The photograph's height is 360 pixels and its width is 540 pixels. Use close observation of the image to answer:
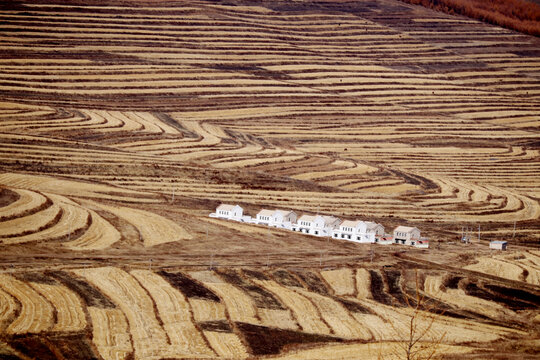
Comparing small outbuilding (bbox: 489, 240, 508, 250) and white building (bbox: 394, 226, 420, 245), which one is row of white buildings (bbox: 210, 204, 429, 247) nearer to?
white building (bbox: 394, 226, 420, 245)

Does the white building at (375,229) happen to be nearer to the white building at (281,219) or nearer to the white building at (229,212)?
the white building at (281,219)

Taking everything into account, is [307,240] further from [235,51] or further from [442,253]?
[235,51]

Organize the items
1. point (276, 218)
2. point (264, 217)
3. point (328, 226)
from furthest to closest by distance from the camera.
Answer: point (264, 217)
point (276, 218)
point (328, 226)

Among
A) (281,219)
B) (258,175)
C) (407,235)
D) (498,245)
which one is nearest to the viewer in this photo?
(407,235)

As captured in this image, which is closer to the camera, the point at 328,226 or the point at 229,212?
the point at 328,226

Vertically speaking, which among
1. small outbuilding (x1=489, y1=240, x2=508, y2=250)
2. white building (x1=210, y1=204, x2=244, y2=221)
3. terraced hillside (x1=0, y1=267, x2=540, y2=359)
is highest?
terraced hillside (x1=0, y1=267, x2=540, y2=359)

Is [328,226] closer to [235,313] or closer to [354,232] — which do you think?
[354,232]

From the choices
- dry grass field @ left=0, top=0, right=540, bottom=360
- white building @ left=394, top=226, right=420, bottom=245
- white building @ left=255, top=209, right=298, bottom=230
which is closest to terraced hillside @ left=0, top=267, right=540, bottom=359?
dry grass field @ left=0, top=0, right=540, bottom=360

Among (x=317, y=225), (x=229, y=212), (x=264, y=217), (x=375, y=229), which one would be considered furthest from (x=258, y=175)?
(x=375, y=229)

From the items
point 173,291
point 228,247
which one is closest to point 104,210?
point 228,247
